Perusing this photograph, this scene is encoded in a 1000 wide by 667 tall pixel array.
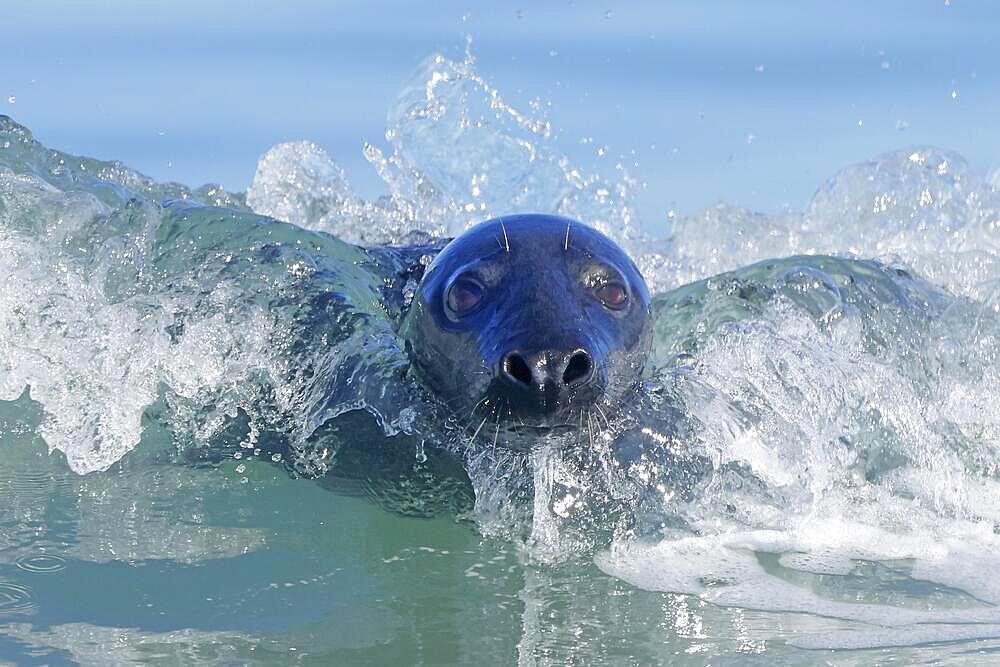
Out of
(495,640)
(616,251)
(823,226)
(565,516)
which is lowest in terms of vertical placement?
(495,640)

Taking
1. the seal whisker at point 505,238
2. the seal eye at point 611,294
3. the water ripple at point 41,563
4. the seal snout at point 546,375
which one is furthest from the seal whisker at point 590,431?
the water ripple at point 41,563

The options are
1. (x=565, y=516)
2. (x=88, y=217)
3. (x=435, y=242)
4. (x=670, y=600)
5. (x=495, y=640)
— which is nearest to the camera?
(x=495, y=640)

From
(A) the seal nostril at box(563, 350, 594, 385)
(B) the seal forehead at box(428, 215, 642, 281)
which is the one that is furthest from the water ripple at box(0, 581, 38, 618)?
(B) the seal forehead at box(428, 215, 642, 281)

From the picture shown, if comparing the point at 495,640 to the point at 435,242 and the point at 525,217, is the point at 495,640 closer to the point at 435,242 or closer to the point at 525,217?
the point at 525,217

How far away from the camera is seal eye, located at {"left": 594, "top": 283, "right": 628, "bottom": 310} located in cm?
463

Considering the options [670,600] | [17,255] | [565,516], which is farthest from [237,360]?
[670,600]

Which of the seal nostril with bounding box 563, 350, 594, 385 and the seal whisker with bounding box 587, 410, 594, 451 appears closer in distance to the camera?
the seal nostril with bounding box 563, 350, 594, 385

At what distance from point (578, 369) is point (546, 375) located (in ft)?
0.43

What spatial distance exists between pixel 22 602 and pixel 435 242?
4083 millimetres

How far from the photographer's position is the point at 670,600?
3.53 meters

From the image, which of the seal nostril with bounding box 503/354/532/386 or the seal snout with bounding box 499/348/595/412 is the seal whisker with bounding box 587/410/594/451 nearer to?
the seal snout with bounding box 499/348/595/412

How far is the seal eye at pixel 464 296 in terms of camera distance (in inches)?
178

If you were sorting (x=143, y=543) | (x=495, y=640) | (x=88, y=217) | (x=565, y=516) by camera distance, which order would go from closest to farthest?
1. (x=495, y=640)
2. (x=143, y=543)
3. (x=565, y=516)
4. (x=88, y=217)

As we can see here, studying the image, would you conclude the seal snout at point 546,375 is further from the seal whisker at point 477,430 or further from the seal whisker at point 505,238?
the seal whisker at point 505,238
